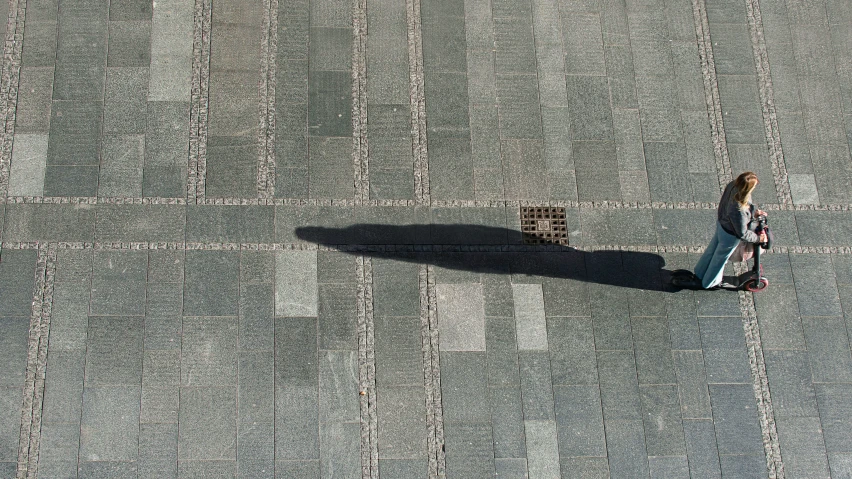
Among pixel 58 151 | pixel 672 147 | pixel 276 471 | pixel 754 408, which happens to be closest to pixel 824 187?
pixel 672 147

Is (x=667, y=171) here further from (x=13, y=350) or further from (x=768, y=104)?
(x=13, y=350)

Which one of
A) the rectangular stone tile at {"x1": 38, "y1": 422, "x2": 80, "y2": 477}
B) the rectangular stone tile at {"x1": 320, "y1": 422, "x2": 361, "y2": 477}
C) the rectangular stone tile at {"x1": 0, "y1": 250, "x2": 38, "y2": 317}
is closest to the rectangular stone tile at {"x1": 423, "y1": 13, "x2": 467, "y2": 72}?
the rectangular stone tile at {"x1": 320, "y1": 422, "x2": 361, "y2": 477}

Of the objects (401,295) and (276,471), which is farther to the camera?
(401,295)

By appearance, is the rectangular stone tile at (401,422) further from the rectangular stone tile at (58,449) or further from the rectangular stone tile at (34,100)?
the rectangular stone tile at (34,100)

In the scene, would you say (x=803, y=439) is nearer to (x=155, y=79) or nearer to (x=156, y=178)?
(x=156, y=178)

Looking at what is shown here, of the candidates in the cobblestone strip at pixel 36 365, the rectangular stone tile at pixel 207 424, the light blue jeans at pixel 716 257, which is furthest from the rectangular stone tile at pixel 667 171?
the cobblestone strip at pixel 36 365

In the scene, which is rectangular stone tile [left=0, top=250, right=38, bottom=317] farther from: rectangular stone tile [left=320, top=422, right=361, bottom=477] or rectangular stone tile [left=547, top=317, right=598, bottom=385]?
rectangular stone tile [left=547, top=317, right=598, bottom=385]
